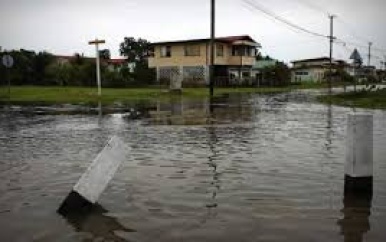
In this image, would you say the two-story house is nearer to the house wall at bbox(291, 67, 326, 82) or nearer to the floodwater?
the house wall at bbox(291, 67, 326, 82)

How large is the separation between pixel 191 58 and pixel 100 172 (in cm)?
5539

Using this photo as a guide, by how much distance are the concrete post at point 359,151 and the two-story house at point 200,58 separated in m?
50.9

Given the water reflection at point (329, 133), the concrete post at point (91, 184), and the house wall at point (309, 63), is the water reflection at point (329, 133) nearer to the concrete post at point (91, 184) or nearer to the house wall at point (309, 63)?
the concrete post at point (91, 184)

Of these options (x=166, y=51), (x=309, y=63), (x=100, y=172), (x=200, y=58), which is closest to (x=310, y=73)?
(x=309, y=63)

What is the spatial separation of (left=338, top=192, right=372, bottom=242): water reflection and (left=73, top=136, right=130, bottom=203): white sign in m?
2.86

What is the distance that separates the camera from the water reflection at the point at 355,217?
546 cm

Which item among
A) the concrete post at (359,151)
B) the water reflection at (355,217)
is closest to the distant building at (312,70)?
the concrete post at (359,151)

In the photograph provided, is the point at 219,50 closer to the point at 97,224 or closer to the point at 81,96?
the point at 81,96

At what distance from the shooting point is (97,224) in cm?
586

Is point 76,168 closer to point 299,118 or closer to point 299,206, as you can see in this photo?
point 299,206

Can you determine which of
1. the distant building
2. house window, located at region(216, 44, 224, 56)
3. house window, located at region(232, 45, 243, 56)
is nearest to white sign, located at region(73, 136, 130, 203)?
house window, located at region(216, 44, 224, 56)

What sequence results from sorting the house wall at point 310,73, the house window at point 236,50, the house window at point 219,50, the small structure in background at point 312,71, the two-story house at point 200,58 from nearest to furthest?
1. the house window at point 219,50
2. the two-story house at point 200,58
3. the house window at point 236,50
4. the small structure in background at point 312,71
5. the house wall at point 310,73

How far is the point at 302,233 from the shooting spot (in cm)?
548

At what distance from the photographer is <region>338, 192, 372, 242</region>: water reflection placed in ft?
17.9
